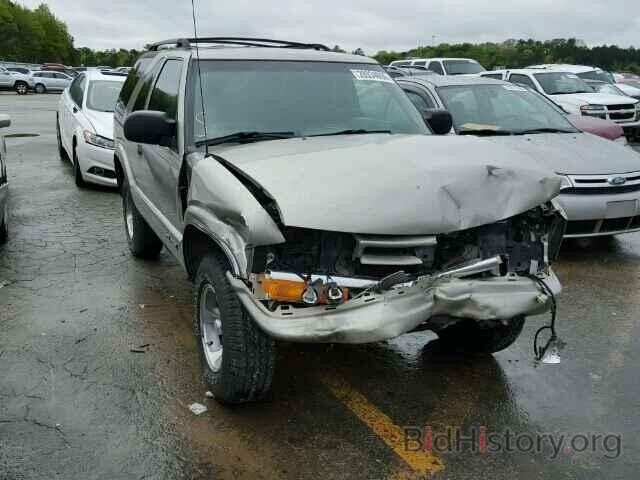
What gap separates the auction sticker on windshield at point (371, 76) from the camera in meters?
4.93

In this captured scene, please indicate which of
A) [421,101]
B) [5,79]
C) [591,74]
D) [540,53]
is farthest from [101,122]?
[540,53]

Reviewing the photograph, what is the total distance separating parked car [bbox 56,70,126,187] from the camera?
377 inches

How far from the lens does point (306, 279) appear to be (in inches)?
127

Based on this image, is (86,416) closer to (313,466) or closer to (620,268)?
(313,466)

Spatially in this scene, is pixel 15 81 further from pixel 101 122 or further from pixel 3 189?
pixel 3 189

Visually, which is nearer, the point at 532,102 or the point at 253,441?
the point at 253,441

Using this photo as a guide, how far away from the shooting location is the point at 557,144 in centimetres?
707

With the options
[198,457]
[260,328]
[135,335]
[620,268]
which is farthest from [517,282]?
[620,268]

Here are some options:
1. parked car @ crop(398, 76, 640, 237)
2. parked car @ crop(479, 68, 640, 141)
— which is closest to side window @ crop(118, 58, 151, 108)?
parked car @ crop(398, 76, 640, 237)

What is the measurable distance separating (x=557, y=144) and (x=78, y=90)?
788 cm

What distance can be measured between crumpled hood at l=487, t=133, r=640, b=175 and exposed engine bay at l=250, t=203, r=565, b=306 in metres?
3.27

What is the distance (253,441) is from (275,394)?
1.63ft

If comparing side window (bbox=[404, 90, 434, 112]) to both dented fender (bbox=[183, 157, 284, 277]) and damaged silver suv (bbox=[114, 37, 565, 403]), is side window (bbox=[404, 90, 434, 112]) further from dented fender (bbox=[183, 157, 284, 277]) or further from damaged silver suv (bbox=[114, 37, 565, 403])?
dented fender (bbox=[183, 157, 284, 277])

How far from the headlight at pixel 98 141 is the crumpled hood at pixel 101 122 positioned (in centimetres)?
6
